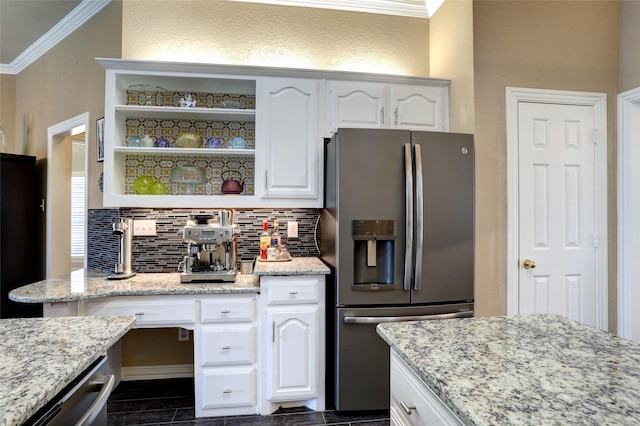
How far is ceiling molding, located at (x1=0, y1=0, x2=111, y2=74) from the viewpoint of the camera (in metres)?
2.86

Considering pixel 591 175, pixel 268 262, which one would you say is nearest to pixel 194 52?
pixel 268 262

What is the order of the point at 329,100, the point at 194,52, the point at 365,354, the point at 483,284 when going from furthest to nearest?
1. the point at 194,52
2. the point at 329,100
3. the point at 483,284
4. the point at 365,354

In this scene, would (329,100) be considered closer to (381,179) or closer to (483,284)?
(381,179)

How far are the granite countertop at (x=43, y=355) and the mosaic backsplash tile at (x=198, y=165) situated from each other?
1.61m

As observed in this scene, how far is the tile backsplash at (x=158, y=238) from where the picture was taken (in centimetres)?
265

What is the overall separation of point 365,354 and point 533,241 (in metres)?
1.43

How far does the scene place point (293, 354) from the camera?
2143 mm

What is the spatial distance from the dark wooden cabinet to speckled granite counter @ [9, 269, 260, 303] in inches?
52.4

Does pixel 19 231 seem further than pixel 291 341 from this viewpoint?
Yes

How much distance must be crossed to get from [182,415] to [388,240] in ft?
5.64

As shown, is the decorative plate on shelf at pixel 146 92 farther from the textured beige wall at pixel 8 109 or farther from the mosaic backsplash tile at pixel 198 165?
the textured beige wall at pixel 8 109

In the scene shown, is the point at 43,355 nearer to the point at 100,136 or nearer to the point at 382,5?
the point at 100,136

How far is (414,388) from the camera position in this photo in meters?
0.95

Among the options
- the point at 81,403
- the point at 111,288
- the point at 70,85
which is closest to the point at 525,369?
the point at 81,403
